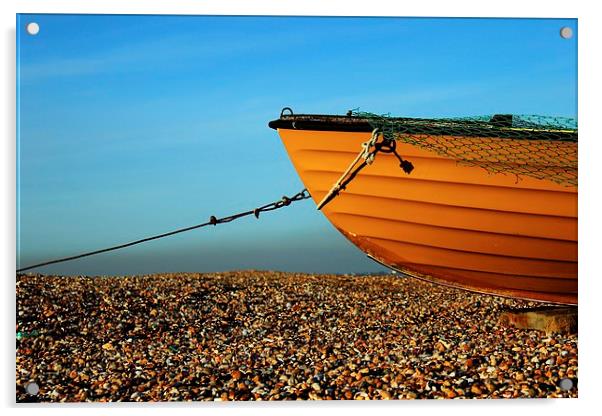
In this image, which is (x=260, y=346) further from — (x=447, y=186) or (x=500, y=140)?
(x=500, y=140)

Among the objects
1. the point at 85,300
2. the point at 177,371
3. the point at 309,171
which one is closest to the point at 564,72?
the point at 309,171

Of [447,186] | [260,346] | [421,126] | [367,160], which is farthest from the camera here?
[260,346]

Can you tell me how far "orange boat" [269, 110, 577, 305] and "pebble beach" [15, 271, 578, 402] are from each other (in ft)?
1.68

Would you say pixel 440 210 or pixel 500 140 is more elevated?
pixel 500 140

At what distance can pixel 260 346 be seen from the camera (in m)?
4.09

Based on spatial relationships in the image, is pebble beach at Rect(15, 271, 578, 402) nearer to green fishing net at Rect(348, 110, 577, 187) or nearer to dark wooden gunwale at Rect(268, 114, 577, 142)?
green fishing net at Rect(348, 110, 577, 187)

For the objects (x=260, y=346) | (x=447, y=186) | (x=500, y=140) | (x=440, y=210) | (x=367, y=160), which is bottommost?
(x=260, y=346)

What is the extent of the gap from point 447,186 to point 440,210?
14cm

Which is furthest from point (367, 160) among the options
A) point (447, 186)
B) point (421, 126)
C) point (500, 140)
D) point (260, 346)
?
point (260, 346)

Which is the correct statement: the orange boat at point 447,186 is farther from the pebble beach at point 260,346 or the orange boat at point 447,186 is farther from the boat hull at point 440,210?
the pebble beach at point 260,346

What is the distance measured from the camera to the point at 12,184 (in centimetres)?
344

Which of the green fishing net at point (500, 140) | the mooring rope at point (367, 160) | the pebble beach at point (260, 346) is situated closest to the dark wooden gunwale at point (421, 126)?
A: the green fishing net at point (500, 140)
